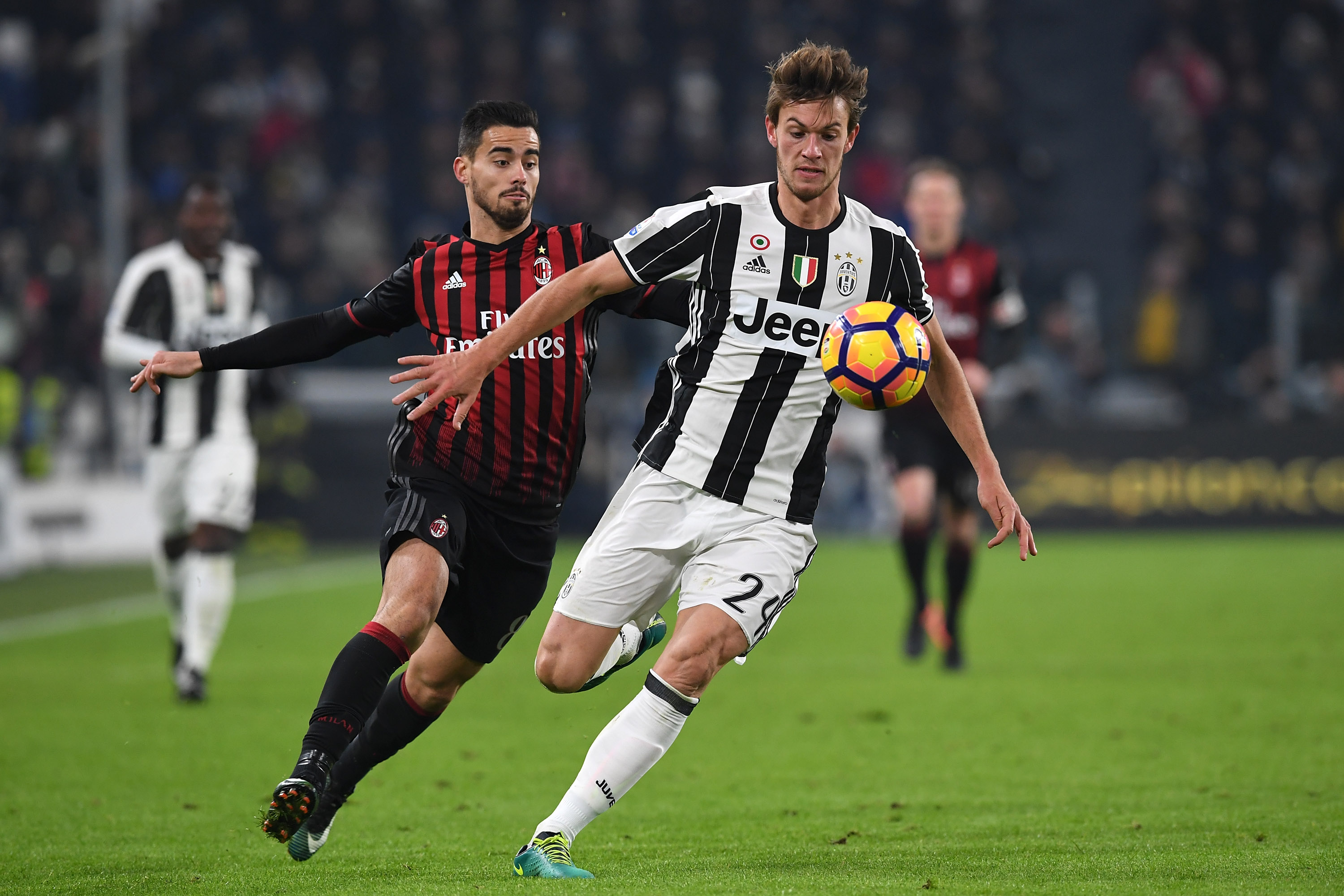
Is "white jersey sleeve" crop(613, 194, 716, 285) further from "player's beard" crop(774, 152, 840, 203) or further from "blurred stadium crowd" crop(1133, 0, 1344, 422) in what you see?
"blurred stadium crowd" crop(1133, 0, 1344, 422)

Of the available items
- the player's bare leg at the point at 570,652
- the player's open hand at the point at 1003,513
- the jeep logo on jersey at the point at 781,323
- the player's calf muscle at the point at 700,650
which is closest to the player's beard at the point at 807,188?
the jeep logo on jersey at the point at 781,323

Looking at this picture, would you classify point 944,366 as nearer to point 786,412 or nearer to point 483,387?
point 786,412

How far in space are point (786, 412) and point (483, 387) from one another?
3.14ft

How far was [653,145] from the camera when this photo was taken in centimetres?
2108

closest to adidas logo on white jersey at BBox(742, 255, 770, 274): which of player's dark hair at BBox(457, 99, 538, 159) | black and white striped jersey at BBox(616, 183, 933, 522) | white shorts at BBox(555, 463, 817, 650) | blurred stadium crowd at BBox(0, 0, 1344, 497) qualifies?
black and white striped jersey at BBox(616, 183, 933, 522)

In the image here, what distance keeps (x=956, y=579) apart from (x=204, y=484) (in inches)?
165

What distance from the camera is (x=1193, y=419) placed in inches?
718

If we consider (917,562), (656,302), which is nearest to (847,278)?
(656,302)

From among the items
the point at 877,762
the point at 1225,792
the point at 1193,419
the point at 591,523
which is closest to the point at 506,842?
the point at 877,762

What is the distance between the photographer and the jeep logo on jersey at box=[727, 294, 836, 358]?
15.4 ft

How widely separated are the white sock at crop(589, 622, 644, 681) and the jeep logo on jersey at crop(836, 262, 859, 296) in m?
1.28

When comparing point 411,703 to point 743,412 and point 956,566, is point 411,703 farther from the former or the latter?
point 956,566

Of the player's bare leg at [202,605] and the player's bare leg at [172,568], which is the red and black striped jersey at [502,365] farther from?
the player's bare leg at [172,568]

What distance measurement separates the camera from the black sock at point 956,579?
916 cm
